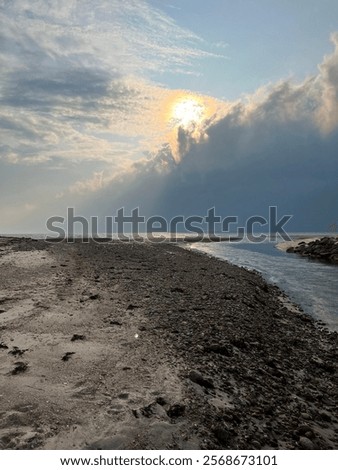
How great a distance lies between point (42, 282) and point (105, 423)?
1482cm

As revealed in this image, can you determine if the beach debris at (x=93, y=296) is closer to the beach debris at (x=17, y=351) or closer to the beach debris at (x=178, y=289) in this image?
the beach debris at (x=178, y=289)

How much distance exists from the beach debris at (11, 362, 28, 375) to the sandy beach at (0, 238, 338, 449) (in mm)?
39

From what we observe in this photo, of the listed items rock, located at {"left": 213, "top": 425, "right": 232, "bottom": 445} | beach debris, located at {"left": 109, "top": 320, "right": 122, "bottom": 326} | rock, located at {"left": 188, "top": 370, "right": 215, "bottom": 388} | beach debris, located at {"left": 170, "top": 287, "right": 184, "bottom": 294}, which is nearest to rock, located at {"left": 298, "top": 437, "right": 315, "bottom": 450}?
rock, located at {"left": 213, "top": 425, "right": 232, "bottom": 445}

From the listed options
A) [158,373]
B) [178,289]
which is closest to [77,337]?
[158,373]

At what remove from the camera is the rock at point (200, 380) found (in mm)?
9356

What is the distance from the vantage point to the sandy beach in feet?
23.6

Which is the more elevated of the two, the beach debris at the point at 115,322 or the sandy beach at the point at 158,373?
the beach debris at the point at 115,322

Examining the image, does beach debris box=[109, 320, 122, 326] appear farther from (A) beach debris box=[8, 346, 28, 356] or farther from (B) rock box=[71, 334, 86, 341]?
(A) beach debris box=[8, 346, 28, 356]

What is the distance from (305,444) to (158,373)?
12.2 ft

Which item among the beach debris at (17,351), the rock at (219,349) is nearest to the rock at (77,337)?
the beach debris at (17,351)

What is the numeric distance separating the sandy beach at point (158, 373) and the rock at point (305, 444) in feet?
0.09

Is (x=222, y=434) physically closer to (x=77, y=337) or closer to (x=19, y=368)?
(x=19, y=368)
